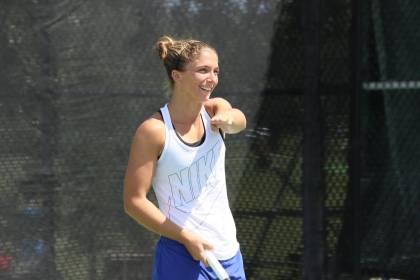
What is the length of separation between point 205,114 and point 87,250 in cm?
173

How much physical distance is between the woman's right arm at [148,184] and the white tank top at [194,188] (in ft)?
0.16

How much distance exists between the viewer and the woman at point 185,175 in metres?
3.21

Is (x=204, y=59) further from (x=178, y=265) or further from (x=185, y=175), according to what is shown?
(x=178, y=265)

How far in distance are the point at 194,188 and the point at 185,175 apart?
0.22ft

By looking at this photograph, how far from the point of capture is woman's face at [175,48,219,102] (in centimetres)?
331

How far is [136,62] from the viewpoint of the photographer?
4863 mm

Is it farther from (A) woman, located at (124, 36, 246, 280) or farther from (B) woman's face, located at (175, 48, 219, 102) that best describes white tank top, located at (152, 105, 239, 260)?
(B) woman's face, located at (175, 48, 219, 102)

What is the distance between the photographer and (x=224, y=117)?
3.38 m

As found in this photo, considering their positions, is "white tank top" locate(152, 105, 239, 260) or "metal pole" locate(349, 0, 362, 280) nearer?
"white tank top" locate(152, 105, 239, 260)

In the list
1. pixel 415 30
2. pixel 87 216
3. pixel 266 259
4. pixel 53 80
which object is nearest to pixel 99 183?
pixel 87 216

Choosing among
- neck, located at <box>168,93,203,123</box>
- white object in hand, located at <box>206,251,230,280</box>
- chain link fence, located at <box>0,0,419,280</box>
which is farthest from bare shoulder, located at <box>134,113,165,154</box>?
chain link fence, located at <box>0,0,419,280</box>

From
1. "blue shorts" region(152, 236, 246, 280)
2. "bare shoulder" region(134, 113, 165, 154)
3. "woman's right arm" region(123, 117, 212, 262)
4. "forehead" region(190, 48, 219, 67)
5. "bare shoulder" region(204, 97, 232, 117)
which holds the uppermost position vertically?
"forehead" region(190, 48, 219, 67)

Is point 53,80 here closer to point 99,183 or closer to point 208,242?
point 99,183

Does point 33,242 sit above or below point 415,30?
below
